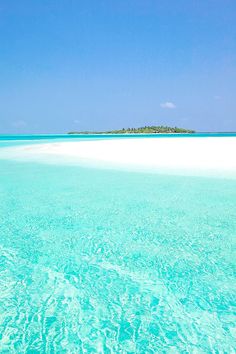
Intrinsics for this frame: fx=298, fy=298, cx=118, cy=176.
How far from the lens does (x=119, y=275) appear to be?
2604 millimetres

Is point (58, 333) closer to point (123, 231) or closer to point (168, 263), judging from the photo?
point (168, 263)

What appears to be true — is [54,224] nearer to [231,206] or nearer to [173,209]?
[173,209]

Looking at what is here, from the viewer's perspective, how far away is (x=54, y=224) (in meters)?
4.01

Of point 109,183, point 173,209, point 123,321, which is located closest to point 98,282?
point 123,321

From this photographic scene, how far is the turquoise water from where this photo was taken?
1.85 m

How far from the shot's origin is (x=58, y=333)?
1873 mm

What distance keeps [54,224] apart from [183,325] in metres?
2.45

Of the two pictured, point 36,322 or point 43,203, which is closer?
point 36,322

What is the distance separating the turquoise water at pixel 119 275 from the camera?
185 cm

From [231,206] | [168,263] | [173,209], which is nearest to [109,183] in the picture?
[173,209]

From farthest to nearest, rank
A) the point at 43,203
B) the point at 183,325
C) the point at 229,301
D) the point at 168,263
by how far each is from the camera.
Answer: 1. the point at 43,203
2. the point at 168,263
3. the point at 229,301
4. the point at 183,325

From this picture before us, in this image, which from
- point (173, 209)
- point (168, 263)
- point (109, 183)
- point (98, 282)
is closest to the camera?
point (98, 282)

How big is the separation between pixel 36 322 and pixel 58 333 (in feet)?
0.62

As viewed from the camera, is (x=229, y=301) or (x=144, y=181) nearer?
(x=229, y=301)
